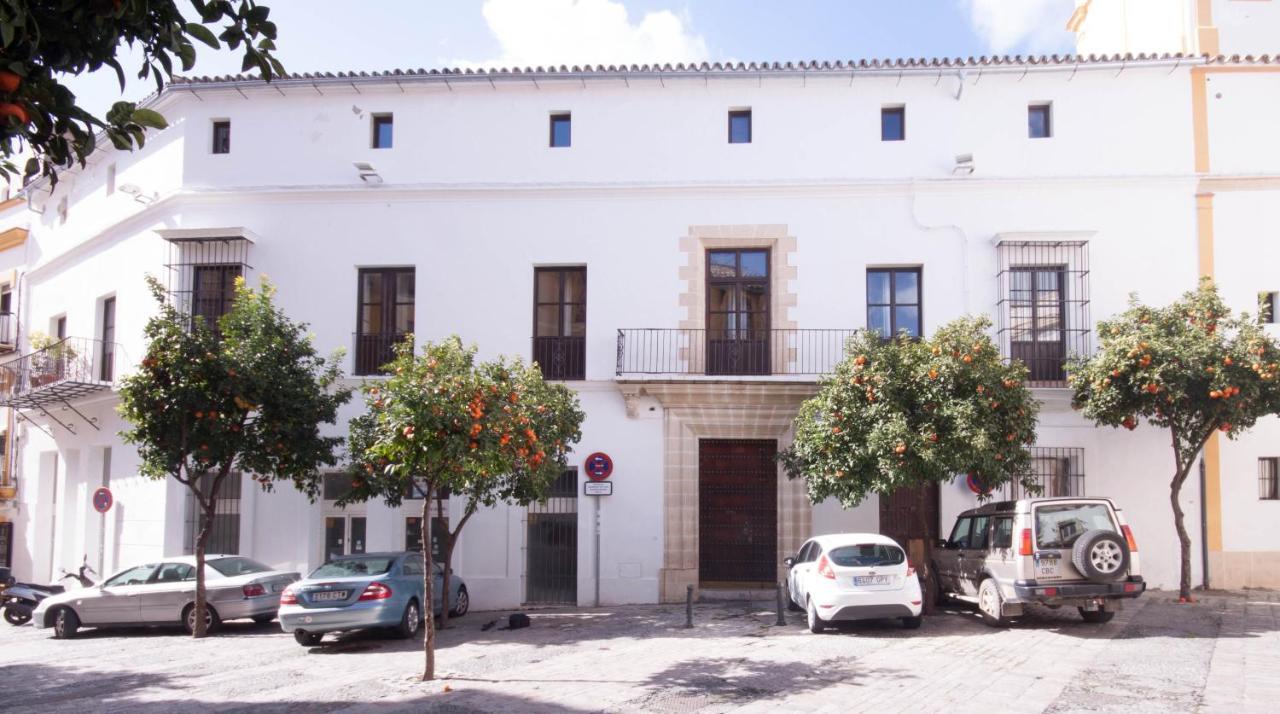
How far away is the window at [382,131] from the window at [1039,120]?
40.4 ft

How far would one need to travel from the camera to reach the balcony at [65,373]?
19562 mm

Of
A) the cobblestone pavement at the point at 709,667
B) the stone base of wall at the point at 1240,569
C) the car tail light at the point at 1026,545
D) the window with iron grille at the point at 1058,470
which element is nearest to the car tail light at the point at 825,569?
the cobblestone pavement at the point at 709,667

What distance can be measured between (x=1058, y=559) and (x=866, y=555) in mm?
2451

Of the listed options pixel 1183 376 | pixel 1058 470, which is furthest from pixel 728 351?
pixel 1183 376

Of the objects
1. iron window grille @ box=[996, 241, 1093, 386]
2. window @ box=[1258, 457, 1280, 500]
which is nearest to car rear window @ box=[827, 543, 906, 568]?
iron window grille @ box=[996, 241, 1093, 386]

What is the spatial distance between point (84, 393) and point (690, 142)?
13699 millimetres

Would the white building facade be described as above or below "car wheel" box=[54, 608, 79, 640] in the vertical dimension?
above

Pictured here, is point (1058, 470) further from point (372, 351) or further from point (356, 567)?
point (372, 351)

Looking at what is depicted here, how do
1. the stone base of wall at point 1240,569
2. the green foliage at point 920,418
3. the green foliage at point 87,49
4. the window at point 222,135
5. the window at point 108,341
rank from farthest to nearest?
1. the window at point 108,341
2. the window at point 222,135
3. the stone base of wall at point 1240,569
4. the green foliage at point 920,418
5. the green foliage at point 87,49

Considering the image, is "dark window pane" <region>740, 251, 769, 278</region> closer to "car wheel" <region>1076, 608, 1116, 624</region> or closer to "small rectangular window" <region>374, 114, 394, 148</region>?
"small rectangular window" <region>374, 114, 394, 148</region>

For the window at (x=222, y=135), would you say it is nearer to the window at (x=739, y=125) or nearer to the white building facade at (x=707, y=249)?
the white building facade at (x=707, y=249)

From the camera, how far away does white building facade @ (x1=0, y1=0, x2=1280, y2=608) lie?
17047 millimetres

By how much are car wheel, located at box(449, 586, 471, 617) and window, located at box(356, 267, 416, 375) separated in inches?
189

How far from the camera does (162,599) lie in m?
15.2
